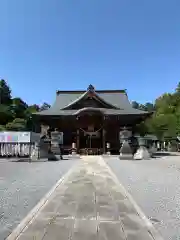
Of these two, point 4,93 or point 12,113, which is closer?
point 12,113

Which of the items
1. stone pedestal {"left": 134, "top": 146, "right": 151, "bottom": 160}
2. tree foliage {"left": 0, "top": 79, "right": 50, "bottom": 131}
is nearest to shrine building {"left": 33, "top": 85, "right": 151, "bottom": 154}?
stone pedestal {"left": 134, "top": 146, "right": 151, "bottom": 160}

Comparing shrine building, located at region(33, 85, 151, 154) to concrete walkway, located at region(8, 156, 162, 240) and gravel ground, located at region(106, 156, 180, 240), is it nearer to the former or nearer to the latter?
gravel ground, located at region(106, 156, 180, 240)

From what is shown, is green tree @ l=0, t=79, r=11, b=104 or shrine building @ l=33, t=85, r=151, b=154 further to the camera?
green tree @ l=0, t=79, r=11, b=104

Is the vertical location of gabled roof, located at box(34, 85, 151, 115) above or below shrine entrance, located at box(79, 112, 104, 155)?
above

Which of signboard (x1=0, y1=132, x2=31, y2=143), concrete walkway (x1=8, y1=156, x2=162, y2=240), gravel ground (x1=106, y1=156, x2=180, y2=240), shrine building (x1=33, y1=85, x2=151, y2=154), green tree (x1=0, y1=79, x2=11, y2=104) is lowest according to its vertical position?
gravel ground (x1=106, y1=156, x2=180, y2=240)

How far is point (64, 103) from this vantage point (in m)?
34.3

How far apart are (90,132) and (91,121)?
138cm

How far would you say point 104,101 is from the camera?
1222 inches

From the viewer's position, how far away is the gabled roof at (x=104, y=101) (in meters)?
29.8

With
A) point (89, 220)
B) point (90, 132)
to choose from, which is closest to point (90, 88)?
point (90, 132)

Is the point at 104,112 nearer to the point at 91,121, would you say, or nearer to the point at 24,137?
the point at 91,121

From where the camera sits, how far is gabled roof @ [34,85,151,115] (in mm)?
29781

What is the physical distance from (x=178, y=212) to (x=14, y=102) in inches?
3146

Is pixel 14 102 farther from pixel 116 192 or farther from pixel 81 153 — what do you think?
pixel 116 192
